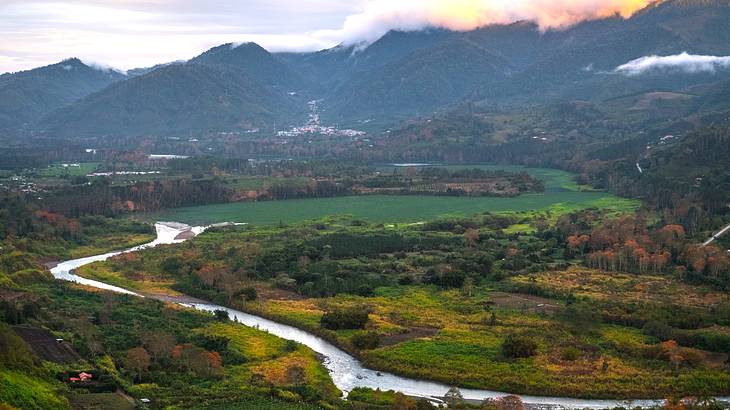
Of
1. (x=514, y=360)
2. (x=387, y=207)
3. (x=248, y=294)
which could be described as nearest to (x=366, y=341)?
(x=514, y=360)

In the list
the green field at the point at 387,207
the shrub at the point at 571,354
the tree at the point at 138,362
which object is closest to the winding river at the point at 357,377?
the shrub at the point at 571,354

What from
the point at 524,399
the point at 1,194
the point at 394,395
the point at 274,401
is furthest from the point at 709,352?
the point at 1,194

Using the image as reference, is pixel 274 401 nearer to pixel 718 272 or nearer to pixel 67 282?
pixel 67 282

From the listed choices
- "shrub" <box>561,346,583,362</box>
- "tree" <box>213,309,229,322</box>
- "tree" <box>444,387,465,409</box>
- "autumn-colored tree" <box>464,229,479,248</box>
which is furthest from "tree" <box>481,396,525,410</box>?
"autumn-colored tree" <box>464,229,479,248</box>

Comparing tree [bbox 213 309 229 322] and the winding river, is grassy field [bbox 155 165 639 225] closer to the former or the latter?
the winding river

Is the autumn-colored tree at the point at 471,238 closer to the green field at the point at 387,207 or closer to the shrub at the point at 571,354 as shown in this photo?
the green field at the point at 387,207

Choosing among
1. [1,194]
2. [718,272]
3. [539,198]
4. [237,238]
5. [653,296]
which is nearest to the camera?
[653,296]
